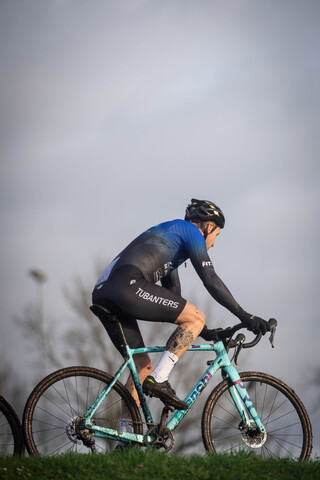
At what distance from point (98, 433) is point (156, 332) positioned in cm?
1488

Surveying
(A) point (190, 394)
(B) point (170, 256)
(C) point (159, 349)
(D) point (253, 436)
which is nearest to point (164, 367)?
(C) point (159, 349)

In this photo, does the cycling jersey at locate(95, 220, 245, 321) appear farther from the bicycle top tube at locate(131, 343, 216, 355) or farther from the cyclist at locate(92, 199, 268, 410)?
the bicycle top tube at locate(131, 343, 216, 355)

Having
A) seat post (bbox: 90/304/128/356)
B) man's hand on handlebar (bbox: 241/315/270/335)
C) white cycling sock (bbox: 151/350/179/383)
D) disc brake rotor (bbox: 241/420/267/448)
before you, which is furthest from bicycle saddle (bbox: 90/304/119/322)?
disc brake rotor (bbox: 241/420/267/448)

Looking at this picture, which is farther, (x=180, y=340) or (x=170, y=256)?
(x=170, y=256)

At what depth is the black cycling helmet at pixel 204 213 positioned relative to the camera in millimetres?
6812

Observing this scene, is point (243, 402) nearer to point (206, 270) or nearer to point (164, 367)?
point (164, 367)

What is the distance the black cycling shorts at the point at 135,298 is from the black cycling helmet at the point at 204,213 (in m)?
0.93

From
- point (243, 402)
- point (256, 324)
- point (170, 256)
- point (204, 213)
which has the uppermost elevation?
point (204, 213)

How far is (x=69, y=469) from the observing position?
523 centimetres

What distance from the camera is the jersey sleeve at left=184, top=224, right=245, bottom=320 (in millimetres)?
6313

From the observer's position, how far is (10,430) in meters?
5.85

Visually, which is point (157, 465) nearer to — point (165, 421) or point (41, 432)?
point (165, 421)

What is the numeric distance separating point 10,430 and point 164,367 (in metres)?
1.52

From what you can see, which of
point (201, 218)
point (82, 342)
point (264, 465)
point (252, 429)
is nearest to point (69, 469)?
point (264, 465)
